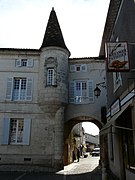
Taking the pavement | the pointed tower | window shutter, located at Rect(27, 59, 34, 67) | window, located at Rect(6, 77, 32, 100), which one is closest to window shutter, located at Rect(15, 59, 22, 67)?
window shutter, located at Rect(27, 59, 34, 67)

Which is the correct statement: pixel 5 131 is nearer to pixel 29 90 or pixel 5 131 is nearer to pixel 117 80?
pixel 29 90

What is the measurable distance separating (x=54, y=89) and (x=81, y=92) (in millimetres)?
2471

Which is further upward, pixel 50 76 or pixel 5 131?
pixel 50 76

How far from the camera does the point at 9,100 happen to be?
1619 cm

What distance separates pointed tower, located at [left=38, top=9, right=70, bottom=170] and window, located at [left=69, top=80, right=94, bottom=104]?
2.45 feet

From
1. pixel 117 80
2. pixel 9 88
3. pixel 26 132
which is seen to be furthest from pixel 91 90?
pixel 117 80

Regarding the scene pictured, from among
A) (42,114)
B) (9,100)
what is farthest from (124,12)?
(9,100)

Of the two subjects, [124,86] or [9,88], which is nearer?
[124,86]

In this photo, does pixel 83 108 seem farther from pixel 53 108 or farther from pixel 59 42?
pixel 59 42

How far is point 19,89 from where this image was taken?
16.6 meters

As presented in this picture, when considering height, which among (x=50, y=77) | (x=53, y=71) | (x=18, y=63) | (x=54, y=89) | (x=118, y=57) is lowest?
(x=118, y=57)

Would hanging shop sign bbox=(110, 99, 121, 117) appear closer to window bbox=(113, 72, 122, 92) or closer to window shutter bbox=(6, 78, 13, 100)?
window bbox=(113, 72, 122, 92)

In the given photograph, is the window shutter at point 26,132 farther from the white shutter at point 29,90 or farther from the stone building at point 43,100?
the white shutter at point 29,90

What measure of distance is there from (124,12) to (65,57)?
873 cm
